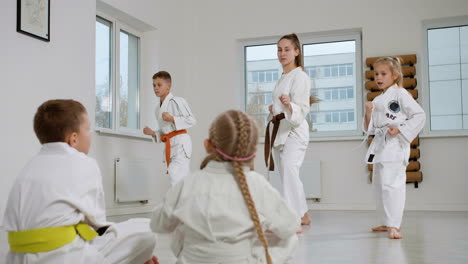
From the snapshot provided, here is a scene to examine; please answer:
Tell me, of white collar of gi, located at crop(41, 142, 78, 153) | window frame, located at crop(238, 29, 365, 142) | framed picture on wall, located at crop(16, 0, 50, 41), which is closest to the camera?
white collar of gi, located at crop(41, 142, 78, 153)

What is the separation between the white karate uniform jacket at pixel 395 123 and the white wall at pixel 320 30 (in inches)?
107

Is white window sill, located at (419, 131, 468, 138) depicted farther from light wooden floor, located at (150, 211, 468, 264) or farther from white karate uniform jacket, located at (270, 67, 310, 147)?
white karate uniform jacket, located at (270, 67, 310, 147)

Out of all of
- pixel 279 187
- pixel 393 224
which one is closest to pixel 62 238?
pixel 393 224

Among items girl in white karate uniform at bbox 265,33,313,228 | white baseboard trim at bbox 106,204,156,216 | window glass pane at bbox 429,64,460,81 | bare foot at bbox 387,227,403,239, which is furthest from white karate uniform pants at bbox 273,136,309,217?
window glass pane at bbox 429,64,460,81

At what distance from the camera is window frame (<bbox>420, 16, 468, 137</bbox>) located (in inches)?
226

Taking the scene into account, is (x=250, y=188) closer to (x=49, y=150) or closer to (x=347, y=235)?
(x=49, y=150)

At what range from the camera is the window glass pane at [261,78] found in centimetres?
656

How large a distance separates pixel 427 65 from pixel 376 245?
148 inches

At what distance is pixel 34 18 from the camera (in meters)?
3.84

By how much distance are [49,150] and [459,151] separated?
5.15m

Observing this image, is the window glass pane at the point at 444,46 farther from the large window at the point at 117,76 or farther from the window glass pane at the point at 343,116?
the large window at the point at 117,76

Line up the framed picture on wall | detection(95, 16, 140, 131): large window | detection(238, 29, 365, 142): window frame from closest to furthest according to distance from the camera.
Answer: the framed picture on wall
detection(95, 16, 140, 131): large window
detection(238, 29, 365, 142): window frame

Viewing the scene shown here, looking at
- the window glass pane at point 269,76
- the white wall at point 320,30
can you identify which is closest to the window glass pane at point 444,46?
the white wall at point 320,30

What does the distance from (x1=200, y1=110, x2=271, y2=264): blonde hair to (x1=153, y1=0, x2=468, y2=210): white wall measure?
A: 478cm
